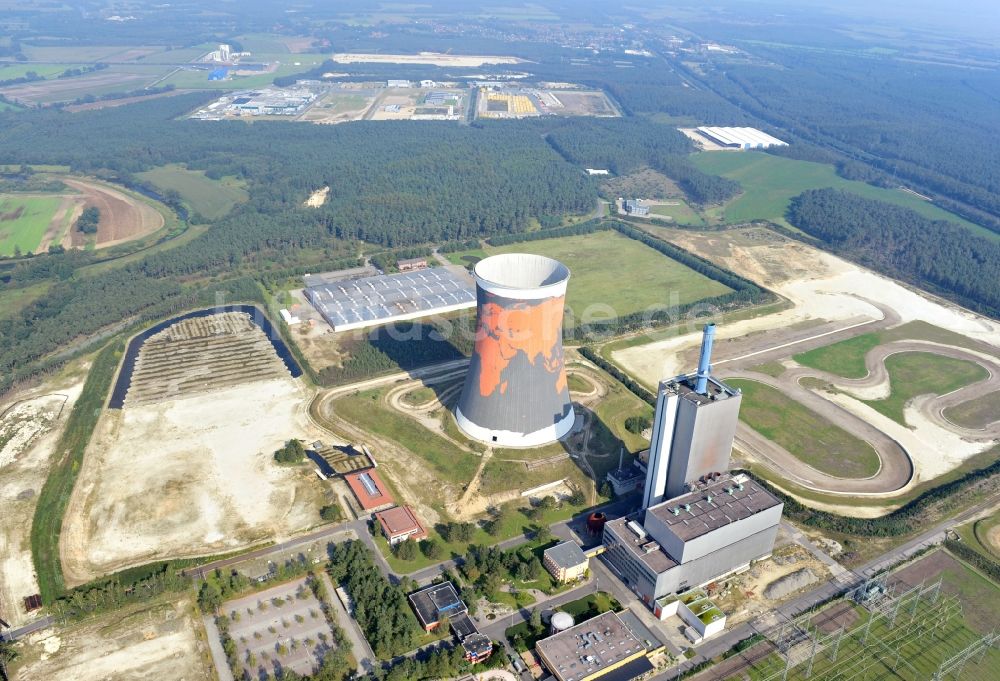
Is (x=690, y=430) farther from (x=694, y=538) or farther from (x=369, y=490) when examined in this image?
(x=369, y=490)

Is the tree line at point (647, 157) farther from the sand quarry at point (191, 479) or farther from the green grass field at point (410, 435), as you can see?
the sand quarry at point (191, 479)

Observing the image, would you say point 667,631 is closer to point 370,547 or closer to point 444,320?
point 370,547

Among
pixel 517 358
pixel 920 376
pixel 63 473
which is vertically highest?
pixel 517 358

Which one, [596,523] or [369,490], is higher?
[596,523]

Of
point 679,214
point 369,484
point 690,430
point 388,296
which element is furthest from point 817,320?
point 369,484

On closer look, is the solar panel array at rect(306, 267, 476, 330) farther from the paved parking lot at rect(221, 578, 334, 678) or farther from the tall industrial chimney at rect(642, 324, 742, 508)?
the tall industrial chimney at rect(642, 324, 742, 508)

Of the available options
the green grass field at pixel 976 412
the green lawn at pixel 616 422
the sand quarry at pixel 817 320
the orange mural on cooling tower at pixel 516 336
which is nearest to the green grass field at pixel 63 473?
the orange mural on cooling tower at pixel 516 336
